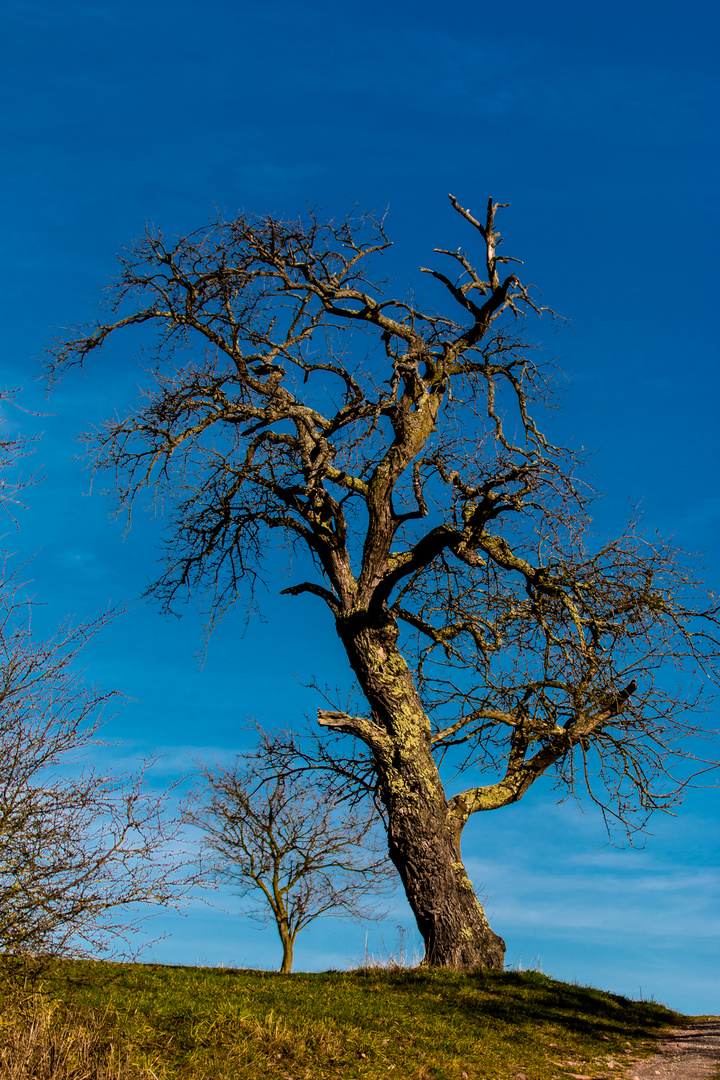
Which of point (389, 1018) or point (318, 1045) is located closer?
point (318, 1045)

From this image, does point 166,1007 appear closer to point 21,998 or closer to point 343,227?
point 21,998

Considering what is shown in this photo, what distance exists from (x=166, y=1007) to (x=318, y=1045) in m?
1.57

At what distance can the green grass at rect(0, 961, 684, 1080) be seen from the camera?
623cm

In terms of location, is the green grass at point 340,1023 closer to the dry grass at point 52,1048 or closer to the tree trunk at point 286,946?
the dry grass at point 52,1048

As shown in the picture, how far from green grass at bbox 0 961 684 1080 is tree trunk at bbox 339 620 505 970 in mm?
495

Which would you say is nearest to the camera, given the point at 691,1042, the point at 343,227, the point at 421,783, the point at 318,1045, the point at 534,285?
the point at 318,1045

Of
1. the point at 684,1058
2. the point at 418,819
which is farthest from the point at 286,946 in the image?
the point at 684,1058

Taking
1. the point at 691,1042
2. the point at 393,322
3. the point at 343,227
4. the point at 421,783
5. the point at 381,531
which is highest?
the point at 343,227

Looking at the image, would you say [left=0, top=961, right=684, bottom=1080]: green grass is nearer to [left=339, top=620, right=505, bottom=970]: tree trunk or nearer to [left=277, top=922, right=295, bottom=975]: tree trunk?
[left=339, top=620, right=505, bottom=970]: tree trunk

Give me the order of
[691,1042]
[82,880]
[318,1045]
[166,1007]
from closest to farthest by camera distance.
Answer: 1. [82,880]
2. [318,1045]
3. [166,1007]
4. [691,1042]

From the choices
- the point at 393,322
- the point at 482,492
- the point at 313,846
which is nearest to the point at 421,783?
the point at 482,492

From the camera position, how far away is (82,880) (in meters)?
6.09

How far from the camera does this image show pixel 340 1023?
24.3 ft

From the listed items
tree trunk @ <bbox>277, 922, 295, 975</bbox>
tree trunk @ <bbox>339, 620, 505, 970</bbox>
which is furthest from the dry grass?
tree trunk @ <bbox>277, 922, 295, 975</bbox>
